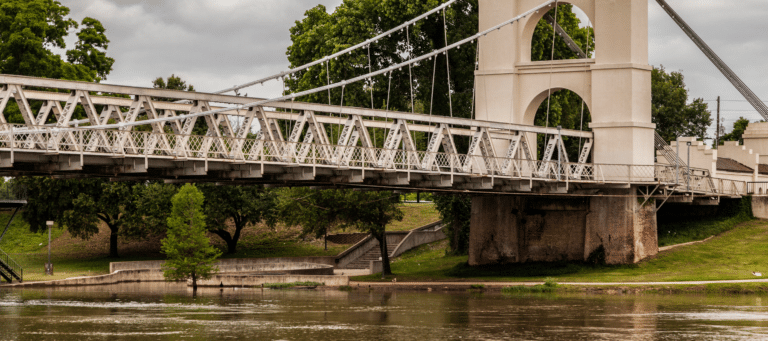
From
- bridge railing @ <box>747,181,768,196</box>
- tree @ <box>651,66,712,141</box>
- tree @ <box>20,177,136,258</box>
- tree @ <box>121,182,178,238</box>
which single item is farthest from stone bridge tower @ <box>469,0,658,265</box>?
tree @ <box>651,66,712,141</box>

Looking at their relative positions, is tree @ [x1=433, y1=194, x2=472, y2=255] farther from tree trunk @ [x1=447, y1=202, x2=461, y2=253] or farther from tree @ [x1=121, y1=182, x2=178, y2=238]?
tree @ [x1=121, y1=182, x2=178, y2=238]

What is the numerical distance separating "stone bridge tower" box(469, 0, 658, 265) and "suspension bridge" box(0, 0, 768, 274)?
6 centimetres

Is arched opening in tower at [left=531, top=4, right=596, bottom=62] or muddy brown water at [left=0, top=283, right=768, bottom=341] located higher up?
arched opening in tower at [left=531, top=4, right=596, bottom=62]

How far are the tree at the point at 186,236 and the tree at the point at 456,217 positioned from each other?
13.0 m

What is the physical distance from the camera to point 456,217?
54.7 m

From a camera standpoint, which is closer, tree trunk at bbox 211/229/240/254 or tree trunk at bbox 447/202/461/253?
tree trunk at bbox 447/202/461/253

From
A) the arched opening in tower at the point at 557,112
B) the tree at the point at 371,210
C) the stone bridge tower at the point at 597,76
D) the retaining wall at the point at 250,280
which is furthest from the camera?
the arched opening in tower at the point at 557,112

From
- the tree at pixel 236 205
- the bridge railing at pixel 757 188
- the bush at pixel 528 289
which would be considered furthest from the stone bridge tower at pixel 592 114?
the tree at pixel 236 205

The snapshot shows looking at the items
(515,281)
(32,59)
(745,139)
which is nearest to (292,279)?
(515,281)

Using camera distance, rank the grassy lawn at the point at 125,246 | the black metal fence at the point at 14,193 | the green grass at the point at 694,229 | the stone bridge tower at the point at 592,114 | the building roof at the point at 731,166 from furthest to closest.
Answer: the black metal fence at the point at 14,193, the grassy lawn at the point at 125,246, the building roof at the point at 731,166, the green grass at the point at 694,229, the stone bridge tower at the point at 592,114

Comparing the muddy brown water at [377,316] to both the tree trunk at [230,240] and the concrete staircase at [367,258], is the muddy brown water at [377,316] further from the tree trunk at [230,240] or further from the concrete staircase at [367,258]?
the tree trunk at [230,240]

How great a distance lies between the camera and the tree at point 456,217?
53.0 m

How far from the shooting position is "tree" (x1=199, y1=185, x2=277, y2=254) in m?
58.4

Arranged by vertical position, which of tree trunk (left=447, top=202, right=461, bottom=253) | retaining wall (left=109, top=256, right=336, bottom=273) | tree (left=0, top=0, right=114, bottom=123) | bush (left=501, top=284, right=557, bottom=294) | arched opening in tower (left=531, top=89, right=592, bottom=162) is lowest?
bush (left=501, top=284, right=557, bottom=294)
